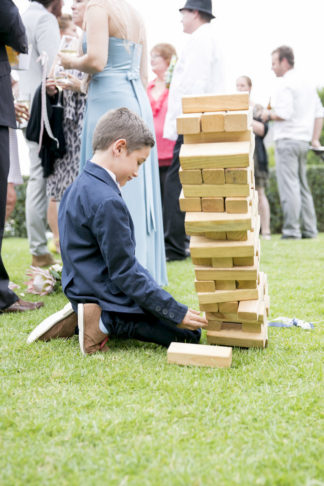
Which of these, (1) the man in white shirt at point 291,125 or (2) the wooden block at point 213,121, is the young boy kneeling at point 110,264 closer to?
(2) the wooden block at point 213,121

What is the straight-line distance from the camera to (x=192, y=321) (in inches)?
101

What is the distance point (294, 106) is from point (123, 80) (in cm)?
450

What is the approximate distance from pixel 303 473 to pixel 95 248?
1490 mm

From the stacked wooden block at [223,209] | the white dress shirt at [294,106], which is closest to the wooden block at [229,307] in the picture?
the stacked wooden block at [223,209]

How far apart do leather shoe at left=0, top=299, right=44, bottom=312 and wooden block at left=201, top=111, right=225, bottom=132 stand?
1.79 metres

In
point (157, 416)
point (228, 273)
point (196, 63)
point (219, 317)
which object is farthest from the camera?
A: point (196, 63)

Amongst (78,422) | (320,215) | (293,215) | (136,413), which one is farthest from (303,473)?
(320,215)

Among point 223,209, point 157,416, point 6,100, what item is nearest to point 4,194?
point 6,100

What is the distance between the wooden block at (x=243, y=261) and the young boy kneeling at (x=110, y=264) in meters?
0.31

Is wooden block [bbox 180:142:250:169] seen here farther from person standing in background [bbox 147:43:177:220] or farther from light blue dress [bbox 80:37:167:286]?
person standing in background [bbox 147:43:177:220]

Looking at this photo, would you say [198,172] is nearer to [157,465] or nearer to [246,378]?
[246,378]

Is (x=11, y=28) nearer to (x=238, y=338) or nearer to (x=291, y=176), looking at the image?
(x=238, y=338)

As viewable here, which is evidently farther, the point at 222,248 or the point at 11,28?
the point at 11,28

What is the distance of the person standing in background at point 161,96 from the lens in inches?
237
